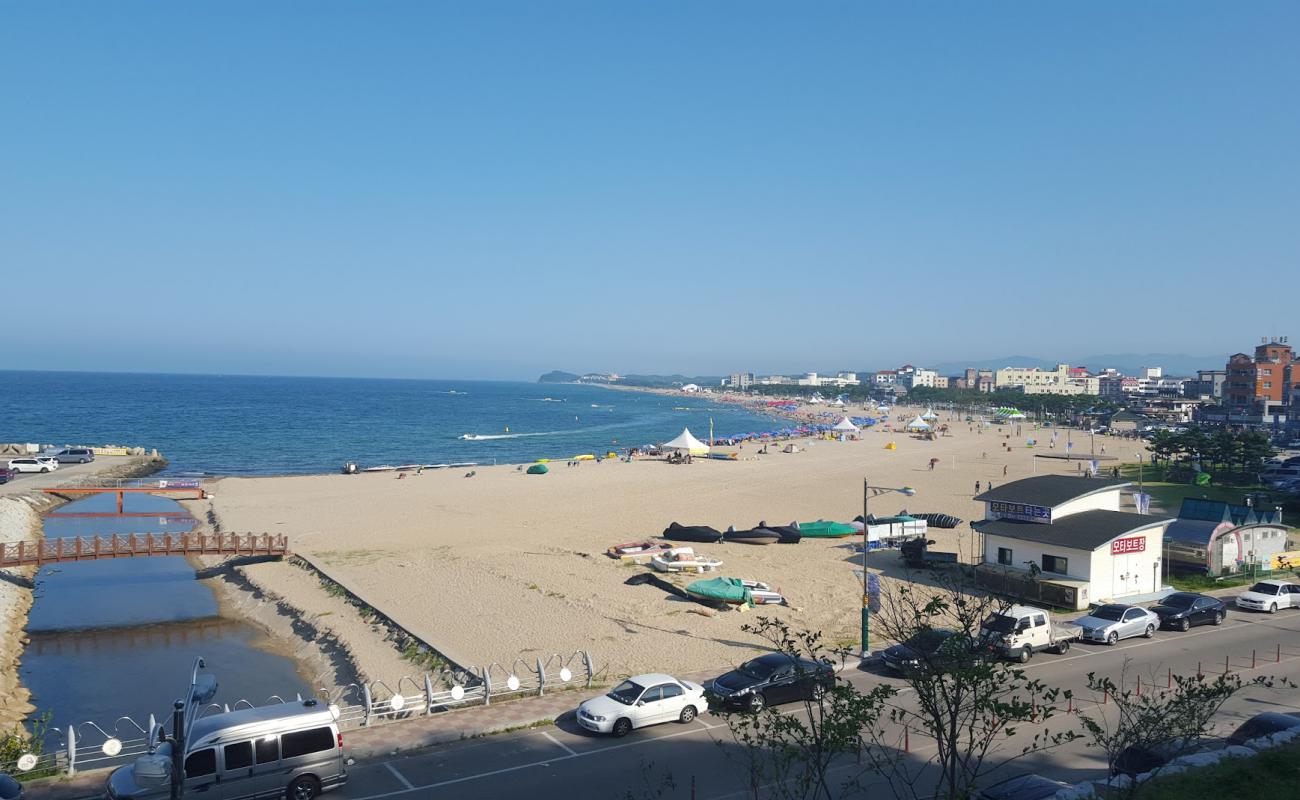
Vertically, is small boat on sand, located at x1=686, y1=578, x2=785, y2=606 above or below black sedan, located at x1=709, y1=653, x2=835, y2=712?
below

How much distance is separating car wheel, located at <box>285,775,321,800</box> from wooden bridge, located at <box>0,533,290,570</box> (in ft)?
76.8

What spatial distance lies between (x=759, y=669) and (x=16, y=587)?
28423 millimetres

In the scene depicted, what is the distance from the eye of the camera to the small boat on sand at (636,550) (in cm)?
3373

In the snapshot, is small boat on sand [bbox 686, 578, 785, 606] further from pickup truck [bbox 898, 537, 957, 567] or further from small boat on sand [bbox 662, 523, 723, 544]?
small boat on sand [bbox 662, 523, 723, 544]

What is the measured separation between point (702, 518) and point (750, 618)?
20.3 m

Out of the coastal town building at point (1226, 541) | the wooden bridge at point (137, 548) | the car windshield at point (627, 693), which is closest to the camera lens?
the car windshield at point (627, 693)

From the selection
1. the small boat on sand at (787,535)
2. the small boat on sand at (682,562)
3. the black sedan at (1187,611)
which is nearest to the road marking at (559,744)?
the small boat on sand at (682,562)

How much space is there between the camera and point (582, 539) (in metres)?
38.9

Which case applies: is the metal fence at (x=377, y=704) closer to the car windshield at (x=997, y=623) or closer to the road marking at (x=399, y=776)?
the road marking at (x=399, y=776)

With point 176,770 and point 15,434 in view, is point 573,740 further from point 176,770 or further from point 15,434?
point 15,434

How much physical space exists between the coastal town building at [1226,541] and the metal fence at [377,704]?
23.2 metres

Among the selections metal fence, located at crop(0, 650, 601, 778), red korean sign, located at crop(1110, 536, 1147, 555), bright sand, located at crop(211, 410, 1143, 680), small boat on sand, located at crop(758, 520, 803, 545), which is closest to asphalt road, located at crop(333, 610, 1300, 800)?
metal fence, located at crop(0, 650, 601, 778)

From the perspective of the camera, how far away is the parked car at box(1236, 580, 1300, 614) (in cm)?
2505

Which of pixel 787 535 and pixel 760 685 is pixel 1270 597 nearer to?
pixel 787 535
